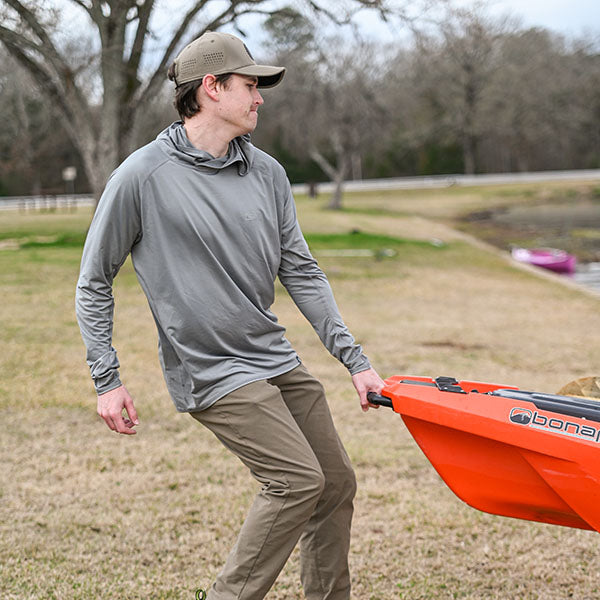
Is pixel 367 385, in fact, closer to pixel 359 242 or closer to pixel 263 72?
pixel 263 72

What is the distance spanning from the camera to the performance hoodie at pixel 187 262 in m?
2.56

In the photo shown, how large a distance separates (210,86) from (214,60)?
0.26 feet

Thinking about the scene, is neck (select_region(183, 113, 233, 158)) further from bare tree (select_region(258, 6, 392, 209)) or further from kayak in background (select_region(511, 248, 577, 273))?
bare tree (select_region(258, 6, 392, 209))

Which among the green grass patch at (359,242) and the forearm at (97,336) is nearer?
the forearm at (97,336)

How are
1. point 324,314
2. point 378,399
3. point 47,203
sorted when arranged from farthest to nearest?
point 47,203 → point 324,314 → point 378,399

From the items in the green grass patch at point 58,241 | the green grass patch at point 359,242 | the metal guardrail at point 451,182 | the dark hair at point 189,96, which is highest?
the dark hair at point 189,96

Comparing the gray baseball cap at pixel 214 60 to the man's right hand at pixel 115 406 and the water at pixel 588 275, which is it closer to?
the man's right hand at pixel 115 406

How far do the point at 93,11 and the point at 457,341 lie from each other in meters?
7.71

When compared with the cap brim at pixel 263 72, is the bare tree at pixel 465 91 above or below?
above

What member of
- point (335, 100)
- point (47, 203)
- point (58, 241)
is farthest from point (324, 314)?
point (47, 203)

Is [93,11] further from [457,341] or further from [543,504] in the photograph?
[543,504]

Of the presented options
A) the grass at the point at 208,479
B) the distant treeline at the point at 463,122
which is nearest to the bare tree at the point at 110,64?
the grass at the point at 208,479

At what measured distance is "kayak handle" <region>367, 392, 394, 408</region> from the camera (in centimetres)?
279

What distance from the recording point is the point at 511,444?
2562 millimetres
